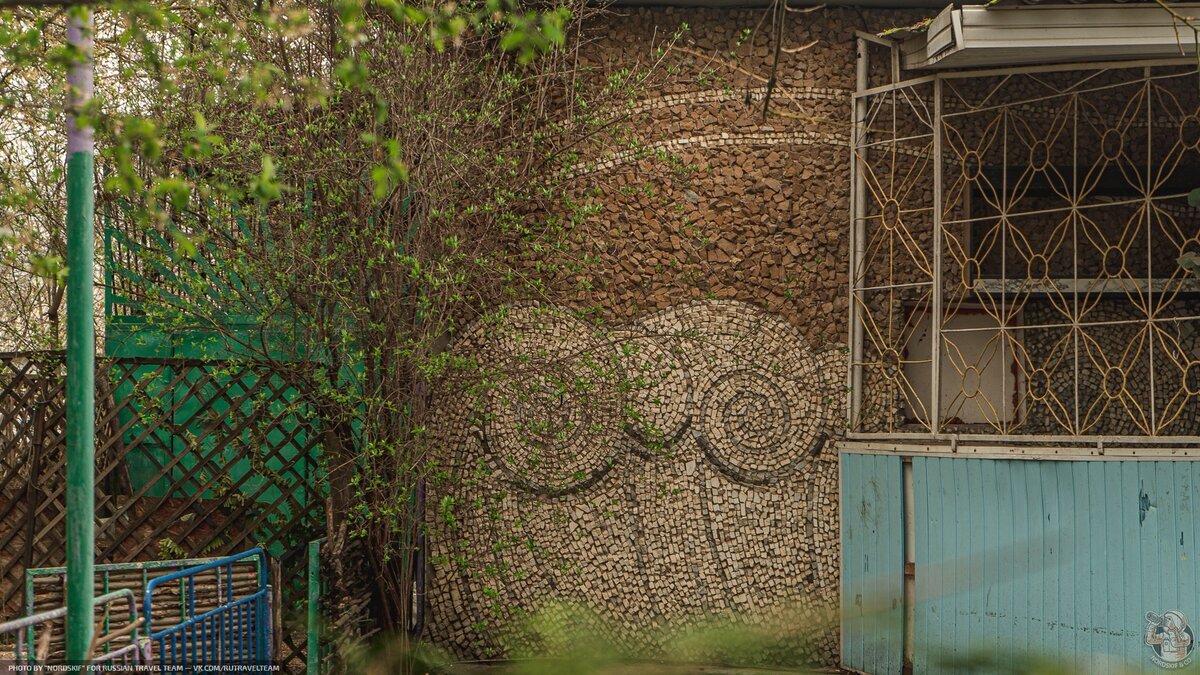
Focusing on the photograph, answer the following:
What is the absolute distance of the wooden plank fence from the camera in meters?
6.56

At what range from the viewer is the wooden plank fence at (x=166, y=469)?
656cm

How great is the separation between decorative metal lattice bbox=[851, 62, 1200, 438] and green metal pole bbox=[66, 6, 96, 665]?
5.04 metres

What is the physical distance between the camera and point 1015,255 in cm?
755

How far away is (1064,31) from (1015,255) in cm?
199

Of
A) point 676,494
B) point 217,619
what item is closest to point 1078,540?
point 676,494

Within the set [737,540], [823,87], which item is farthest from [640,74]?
[737,540]

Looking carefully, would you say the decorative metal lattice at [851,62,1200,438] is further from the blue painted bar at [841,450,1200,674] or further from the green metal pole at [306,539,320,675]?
the green metal pole at [306,539,320,675]

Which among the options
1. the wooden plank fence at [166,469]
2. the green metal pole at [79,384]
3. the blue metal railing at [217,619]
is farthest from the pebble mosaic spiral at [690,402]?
the green metal pole at [79,384]

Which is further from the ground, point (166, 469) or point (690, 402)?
point (690, 402)

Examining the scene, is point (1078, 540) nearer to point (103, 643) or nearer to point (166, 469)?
point (103, 643)

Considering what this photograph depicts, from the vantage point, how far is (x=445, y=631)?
7109 millimetres

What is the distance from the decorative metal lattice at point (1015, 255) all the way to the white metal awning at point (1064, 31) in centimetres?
92

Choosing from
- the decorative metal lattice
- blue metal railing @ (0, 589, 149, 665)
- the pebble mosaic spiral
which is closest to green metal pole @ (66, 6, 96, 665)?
blue metal railing @ (0, 589, 149, 665)

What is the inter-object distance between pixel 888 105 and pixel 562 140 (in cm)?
218
